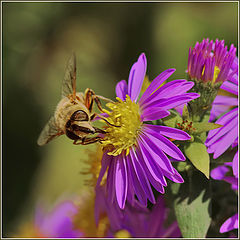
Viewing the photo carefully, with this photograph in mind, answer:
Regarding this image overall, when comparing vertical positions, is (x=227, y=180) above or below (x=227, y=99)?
below

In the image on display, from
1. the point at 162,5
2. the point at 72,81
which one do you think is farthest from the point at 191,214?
the point at 162,5

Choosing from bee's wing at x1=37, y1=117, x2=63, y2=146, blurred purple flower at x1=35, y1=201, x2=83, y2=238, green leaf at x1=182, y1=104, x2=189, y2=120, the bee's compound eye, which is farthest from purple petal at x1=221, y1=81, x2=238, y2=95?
blurred purple flower at x1=35, y1=201, x2=83, y2=238

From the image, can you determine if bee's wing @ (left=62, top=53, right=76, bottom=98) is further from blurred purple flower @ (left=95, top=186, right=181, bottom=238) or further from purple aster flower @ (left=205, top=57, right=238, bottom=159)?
purple aster flower @ (left=205, top=57, right=238, bottom=159)

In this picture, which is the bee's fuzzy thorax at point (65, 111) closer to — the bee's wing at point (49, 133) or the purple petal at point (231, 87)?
the bee's wing at point (49, 133)

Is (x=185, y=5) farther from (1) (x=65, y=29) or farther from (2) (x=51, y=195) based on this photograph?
(2) (x=51, y=195)

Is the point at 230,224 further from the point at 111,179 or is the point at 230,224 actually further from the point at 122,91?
the point at 122,91

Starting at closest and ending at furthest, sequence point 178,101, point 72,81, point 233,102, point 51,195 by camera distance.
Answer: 1. point 178,101
2. point 233,102
3. point 72,81
4. point 51,195

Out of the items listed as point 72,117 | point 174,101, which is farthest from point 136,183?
point 72,117
